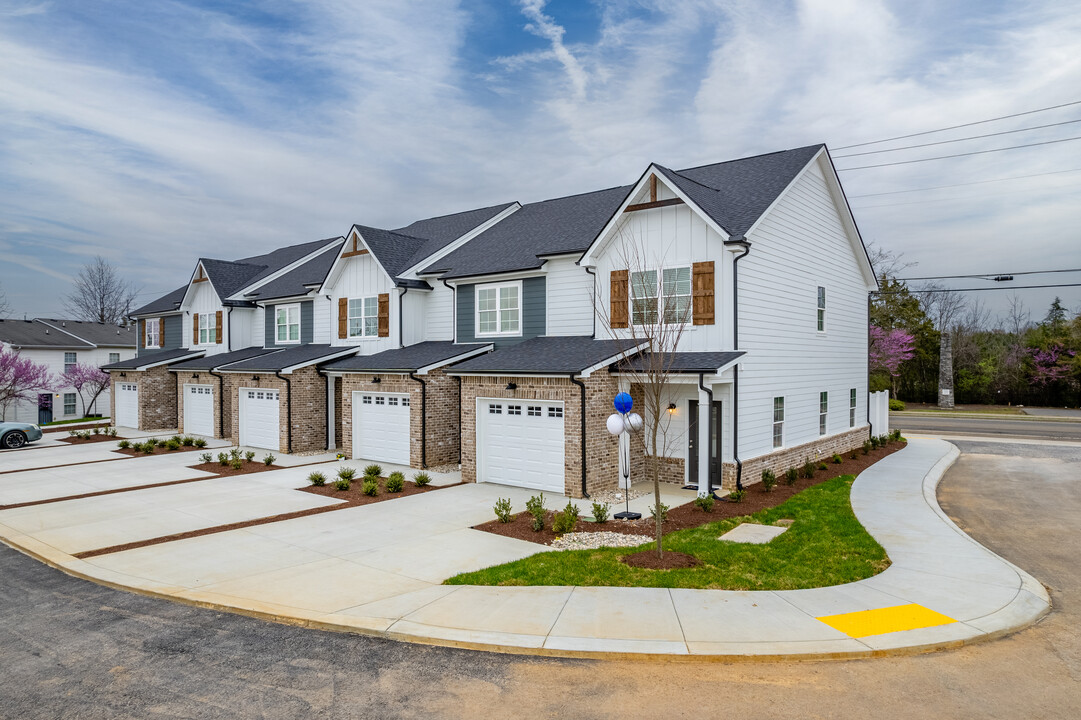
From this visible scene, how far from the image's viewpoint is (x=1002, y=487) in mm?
15984

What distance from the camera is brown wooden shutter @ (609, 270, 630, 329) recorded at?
54.4 ft

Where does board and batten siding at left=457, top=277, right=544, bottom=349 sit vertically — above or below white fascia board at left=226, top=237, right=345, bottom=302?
below

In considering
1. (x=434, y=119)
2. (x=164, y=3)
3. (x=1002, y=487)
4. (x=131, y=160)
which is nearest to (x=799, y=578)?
(x=1002, y=487)

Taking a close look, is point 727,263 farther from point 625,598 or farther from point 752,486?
point 625,598

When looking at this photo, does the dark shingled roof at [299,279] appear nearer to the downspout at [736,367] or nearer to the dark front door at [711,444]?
the dark front door at [711,444]

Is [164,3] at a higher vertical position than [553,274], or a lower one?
higher

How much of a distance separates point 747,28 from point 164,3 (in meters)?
16.3

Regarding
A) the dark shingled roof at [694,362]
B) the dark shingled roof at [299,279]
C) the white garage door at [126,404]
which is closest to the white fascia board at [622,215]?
the dark shingled roof at [694,362]

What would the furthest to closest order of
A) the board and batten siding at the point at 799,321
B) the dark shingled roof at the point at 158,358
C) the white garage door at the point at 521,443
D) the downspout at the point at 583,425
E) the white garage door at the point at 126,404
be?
the white garage door at the point at 126,404, the dark shingled roof at the point at 158,358, the board and batten siding at the point at 799,321, the white garage door at the point at 521,443, the downspout at the point at 583,425

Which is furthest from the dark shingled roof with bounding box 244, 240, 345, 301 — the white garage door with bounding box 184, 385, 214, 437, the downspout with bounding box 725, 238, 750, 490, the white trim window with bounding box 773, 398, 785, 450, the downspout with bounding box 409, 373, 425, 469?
the white trim window with bounding box 773, 398, 785, 450

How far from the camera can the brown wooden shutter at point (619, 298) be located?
54.4 ft

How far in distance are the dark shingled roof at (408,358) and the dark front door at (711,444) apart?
23.9 feet

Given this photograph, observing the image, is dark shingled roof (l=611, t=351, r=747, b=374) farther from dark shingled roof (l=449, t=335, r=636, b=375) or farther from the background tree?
the background tree

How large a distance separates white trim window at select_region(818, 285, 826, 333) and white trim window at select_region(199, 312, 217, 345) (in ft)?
90.0
